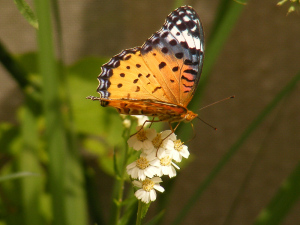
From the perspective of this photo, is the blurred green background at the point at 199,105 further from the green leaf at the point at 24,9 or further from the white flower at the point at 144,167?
the green leaf at the point at 24,9

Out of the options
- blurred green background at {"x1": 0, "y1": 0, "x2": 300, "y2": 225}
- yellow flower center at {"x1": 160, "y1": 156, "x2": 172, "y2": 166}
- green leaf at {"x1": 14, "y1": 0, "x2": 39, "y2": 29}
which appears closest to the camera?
green leaf at {"x1": 14, "y1": 0, "x2": 39, "y2": 29}

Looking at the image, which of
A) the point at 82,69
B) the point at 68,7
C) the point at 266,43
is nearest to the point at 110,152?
the point at 82,69

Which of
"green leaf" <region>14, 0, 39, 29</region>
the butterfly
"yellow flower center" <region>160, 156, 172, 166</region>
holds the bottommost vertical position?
"yellow flower center" <region>160, 156, 172, 166</region>

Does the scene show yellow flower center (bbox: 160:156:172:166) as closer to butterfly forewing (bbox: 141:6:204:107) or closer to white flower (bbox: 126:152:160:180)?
white flower (bbox: 126:152:160:180)

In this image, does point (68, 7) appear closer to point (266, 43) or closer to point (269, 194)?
point (266, 43)

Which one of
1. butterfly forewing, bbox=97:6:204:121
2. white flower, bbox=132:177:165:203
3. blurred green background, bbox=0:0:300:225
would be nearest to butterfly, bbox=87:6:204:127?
butterfly forewing, bbox=97:6:204:121

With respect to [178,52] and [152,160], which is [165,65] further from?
[152,160]
